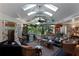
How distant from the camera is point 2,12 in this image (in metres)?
3.38

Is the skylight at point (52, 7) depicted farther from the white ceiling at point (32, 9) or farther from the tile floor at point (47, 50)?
the tile floor at point (47, 50)

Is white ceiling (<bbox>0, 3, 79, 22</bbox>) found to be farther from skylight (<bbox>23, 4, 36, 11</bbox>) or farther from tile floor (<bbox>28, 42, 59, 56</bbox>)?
tile floor (<bbox>28, 42, 59, 56</bbox>)

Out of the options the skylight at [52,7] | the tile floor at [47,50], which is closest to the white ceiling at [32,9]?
the skylight at [52,7]

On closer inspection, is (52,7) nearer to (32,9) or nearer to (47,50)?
(32,9)

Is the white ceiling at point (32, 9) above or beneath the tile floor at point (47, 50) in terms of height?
above

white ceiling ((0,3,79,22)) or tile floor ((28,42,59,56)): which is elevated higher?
white ceiling ((0,3,79,22))

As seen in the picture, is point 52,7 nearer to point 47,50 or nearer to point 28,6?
point 28,6

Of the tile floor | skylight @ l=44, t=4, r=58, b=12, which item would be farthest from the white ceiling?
the tile floor

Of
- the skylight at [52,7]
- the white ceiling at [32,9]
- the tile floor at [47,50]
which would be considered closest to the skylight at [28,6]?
the white ceiling at [32,9]

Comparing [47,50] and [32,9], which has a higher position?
[32,9]

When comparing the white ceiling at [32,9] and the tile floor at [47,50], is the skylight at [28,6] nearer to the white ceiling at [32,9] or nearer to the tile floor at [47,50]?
the white ceiling at [32,9]

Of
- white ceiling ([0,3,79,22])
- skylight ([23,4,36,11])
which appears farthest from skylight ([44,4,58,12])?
skylight ([23,4,36,11])

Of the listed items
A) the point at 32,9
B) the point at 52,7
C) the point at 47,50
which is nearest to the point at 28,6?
the point at 32,9

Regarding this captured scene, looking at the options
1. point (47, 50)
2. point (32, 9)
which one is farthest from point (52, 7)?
point (47, 50)
